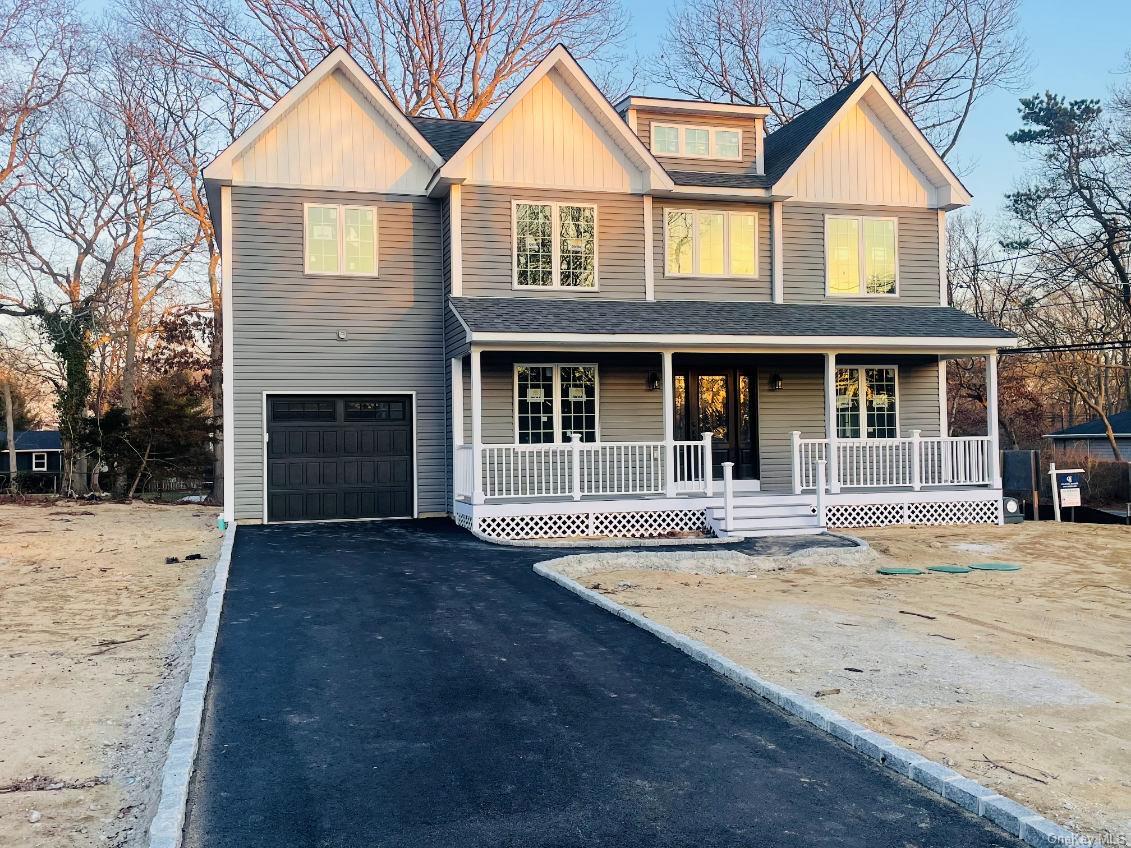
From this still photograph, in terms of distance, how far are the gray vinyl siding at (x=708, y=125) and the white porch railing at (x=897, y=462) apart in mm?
5852

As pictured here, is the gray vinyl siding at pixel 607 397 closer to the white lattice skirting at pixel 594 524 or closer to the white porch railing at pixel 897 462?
the white lattice skirting at pixel 594 524

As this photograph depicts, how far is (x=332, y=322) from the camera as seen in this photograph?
16.6 m

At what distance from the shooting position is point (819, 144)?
18.3 meters

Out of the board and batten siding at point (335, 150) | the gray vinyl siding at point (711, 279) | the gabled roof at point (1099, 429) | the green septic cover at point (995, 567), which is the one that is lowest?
the green septic cover at point (995, 567)

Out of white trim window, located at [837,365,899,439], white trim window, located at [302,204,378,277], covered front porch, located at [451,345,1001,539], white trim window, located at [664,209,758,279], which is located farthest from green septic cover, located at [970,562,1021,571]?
white trim window, located at [302,204,378,277]

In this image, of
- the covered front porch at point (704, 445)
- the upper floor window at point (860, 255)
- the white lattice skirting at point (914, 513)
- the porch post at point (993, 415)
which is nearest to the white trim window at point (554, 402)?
the covered front porch at point (704, 445)

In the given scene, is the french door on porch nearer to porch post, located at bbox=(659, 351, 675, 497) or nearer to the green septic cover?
porch post, located at bbox=(659, 351, 675, 497)

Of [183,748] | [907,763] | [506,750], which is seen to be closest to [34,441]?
[183,748]

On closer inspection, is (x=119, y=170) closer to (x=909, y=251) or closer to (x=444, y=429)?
(x=444, y=429)

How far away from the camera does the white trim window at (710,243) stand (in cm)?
1792

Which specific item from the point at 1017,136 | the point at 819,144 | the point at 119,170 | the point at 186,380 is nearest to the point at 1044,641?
the point at 819,144

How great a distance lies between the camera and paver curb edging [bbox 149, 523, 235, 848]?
4.08m

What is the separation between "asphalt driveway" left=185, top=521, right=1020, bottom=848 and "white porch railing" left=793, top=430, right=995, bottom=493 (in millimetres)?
9094

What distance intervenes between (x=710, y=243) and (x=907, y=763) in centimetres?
1431
